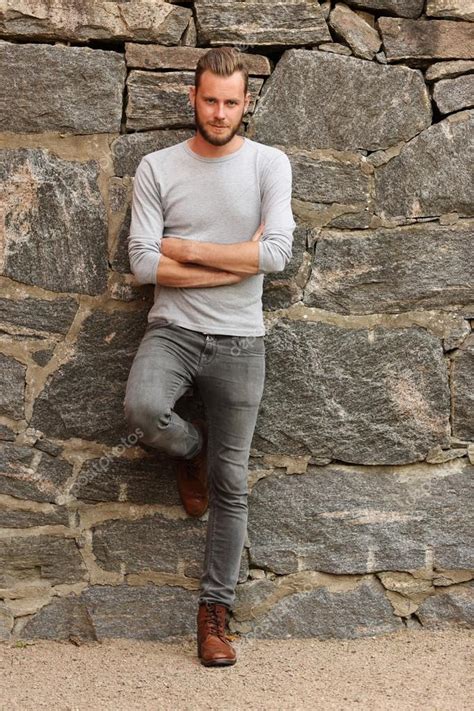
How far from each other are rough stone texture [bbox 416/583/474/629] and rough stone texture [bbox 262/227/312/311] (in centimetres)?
122

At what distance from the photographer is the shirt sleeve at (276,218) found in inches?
125

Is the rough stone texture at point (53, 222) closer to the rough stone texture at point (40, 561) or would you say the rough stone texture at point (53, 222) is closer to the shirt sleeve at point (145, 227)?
the shirt sleeve at point (145, 227)

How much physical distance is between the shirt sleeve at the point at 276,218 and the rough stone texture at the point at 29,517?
3.75 feet

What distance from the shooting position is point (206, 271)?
127 inches

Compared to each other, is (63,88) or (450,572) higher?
(63,88)

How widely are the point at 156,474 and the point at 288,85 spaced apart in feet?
4.78

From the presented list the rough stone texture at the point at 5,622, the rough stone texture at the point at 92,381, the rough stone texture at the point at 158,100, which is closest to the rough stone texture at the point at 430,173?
the rough stone texture at the point at 158,100

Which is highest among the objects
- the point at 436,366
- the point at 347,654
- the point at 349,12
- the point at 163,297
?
the point at 349,12

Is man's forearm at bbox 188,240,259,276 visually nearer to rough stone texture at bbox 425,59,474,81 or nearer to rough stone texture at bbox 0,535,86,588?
rough stone texture at bbox 425,59,474,81

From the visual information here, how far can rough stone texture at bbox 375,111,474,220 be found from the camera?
3.53 m

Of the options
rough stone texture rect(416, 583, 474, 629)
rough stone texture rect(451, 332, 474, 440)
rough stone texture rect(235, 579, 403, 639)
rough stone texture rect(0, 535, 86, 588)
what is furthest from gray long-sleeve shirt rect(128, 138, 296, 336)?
rough stone texture rect(416, 583, 474, 629)

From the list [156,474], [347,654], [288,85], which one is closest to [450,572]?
[347,654]

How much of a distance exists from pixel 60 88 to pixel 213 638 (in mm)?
1953

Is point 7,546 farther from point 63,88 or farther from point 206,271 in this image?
point 63,88
